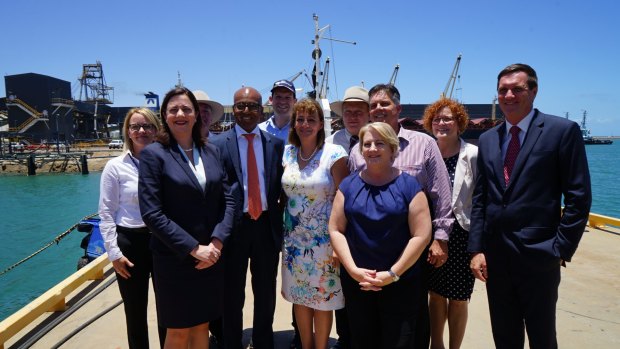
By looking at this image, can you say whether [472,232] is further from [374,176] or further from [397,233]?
[374,176]

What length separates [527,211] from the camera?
93.5 inches

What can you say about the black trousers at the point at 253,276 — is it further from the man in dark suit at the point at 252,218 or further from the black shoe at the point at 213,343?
the black shoe at the point at 213,343

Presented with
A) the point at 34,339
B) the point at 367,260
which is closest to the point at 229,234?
the point at 367,260

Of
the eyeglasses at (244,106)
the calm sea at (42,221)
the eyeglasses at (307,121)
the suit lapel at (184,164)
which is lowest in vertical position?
the calm sea at (42,221)

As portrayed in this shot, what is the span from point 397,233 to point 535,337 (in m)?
1.08

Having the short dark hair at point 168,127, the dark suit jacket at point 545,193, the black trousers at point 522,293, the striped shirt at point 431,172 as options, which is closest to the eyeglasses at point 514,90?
the dark suit jacket at point 545,193

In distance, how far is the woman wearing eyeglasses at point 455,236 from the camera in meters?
3.02

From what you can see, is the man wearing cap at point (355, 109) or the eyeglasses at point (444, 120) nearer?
the eyeglasses at point (444, 120)

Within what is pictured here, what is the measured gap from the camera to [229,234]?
8.85 ft

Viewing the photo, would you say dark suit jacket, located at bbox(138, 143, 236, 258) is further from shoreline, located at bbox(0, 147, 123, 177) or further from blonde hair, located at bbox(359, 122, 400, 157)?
shoreline, located at bbox(0, 147, 123, 177)

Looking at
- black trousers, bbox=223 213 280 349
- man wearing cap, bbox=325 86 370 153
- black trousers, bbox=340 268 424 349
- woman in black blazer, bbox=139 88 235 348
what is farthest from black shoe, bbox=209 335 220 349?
man wearing cap, bbox=325 86 370 153

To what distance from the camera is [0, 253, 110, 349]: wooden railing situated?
11.5 ft

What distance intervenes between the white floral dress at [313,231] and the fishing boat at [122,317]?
0.90m

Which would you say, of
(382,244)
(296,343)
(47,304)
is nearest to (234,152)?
(382,244)
